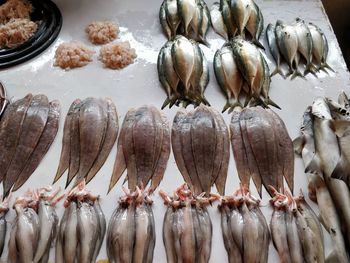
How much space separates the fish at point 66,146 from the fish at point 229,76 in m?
1.00

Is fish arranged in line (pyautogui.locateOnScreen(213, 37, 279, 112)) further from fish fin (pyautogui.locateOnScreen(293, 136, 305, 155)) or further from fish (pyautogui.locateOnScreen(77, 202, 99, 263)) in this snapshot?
fish (pyautogui.locateOnScreen(77, 202, 99, 263))

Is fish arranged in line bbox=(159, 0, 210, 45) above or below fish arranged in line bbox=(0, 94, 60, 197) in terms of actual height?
above

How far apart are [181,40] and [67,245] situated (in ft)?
5.45

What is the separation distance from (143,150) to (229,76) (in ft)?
2.78

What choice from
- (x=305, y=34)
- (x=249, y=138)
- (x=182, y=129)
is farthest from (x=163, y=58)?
(x=305, y=34)

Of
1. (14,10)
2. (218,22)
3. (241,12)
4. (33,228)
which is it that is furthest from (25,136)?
(241,12)

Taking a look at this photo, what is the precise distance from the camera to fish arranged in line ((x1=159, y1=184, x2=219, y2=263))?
6.67ft

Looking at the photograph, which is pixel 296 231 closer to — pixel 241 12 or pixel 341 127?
pixel 341 127

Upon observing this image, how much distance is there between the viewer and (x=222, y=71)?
2.88m

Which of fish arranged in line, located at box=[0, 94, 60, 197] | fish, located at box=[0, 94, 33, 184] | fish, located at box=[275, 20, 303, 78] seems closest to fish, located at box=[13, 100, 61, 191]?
fish arranged in line, located at box=[0, 94, 60, 197]

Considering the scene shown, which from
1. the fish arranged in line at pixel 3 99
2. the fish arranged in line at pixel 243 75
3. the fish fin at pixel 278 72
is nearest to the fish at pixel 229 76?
the fish arranged in line at pixel 243 75

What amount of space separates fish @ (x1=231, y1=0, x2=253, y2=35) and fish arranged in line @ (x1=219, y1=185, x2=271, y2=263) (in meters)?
1.50

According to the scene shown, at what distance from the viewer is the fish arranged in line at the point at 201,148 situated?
236 centimetres

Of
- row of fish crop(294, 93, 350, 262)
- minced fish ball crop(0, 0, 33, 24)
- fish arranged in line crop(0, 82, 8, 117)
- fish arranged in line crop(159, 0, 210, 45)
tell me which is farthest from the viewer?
minced fish ball crop(0, 0, 33, 24)
